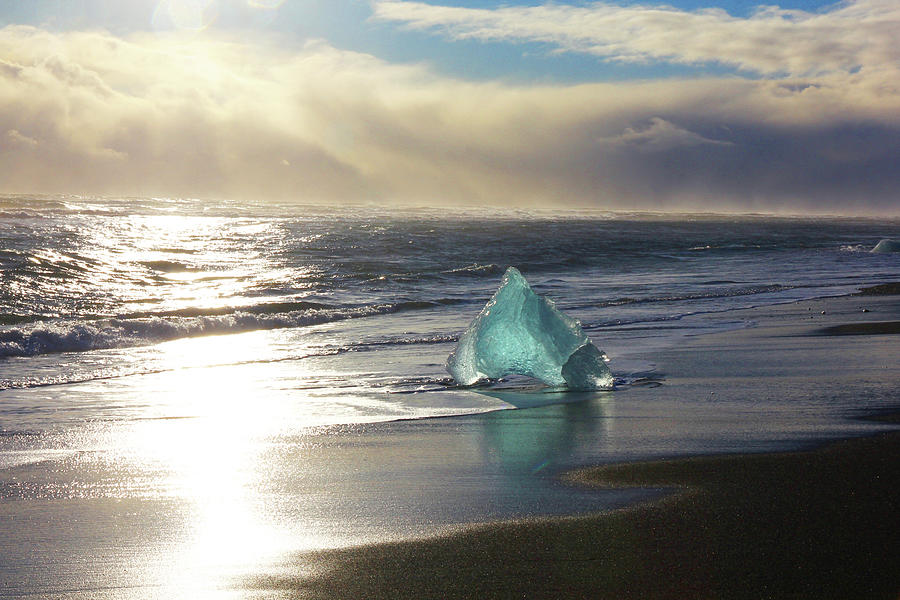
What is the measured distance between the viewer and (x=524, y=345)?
5.98m

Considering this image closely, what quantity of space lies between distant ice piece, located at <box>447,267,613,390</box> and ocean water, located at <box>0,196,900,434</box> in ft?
1.13

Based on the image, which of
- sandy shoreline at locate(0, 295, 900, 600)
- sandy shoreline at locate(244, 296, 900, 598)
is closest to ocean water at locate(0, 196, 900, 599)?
sandy shoreline at locate(0, 295, 900, 600)

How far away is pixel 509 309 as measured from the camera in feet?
19.9

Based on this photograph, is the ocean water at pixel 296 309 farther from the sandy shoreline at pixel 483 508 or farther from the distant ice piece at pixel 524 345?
the sandy shoreline at pixel 483 508

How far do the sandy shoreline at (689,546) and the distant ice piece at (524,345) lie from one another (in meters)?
1.95

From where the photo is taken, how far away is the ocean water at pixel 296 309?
595 cm

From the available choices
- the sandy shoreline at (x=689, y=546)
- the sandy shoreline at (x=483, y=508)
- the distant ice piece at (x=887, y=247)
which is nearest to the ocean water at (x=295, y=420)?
the sandy shoreline at (x=483, y=508)

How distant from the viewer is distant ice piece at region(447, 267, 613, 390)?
586cm

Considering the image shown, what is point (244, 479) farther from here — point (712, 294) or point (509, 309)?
point (712, 294)

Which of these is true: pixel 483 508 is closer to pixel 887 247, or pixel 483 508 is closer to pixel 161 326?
pixel 161 326

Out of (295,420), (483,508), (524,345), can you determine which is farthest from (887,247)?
(483,508)

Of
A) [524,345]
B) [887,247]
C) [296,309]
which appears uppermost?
[887,247]

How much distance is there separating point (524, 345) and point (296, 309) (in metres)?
6.42

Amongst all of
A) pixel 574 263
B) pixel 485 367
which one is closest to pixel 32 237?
pixel 574 263
